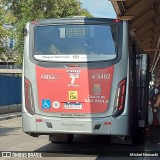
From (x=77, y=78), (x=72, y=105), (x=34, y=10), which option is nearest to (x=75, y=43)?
(x=77, y=78)

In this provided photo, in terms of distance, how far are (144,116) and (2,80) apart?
40.4ft

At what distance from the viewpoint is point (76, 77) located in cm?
962

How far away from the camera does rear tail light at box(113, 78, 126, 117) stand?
943 centimetres

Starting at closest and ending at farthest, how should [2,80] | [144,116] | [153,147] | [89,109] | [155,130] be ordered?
1. [89,109]
2. [153,147]
3. [144,116]
4. [155,130]
5. [2,80]

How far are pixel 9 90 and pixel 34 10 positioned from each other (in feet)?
28.4

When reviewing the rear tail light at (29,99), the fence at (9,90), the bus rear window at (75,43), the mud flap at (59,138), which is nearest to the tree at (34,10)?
the fence at (9,90)

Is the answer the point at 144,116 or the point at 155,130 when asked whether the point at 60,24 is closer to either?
the point at 144,116

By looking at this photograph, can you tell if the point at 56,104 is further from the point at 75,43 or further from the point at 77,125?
the point at 75,43

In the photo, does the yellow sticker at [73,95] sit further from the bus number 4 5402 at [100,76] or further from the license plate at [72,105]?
the bus number 4 5402 at [100,76]

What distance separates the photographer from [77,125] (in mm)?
9438

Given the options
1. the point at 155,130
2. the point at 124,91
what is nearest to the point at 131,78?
the point at 124,91

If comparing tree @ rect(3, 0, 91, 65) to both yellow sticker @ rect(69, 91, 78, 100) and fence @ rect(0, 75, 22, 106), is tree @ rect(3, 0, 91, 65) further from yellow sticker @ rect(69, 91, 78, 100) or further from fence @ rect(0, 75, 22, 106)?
yellow sticker @ rect(69, 91, 78, 100)

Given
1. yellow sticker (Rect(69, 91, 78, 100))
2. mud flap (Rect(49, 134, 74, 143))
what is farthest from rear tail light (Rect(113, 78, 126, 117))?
mud flap (Rect(49, 134, 74, 143))

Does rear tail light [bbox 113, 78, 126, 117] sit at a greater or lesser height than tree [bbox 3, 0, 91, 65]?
lesser
